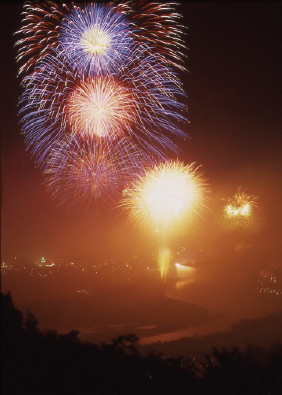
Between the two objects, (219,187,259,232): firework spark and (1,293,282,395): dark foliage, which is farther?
(219,187,259,232): firework spark

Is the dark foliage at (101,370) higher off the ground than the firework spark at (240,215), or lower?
lower

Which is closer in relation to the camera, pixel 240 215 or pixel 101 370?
pixel 101 370

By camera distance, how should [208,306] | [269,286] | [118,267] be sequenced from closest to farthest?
[208,306], [269,286], [118,267]

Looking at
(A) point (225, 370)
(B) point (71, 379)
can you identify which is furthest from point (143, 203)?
(B) point (71, 379)

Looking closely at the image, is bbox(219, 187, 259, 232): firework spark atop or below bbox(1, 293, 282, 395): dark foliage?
atop

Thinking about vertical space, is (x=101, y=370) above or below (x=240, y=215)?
below

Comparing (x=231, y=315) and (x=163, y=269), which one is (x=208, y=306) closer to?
(x=231, y=315)

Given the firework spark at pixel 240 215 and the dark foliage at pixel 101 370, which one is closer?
the dark foliage at pixel 101 370

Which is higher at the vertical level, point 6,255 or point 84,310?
point 6,255
